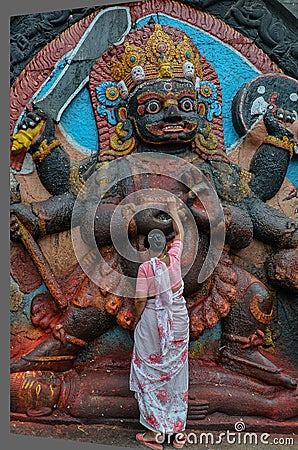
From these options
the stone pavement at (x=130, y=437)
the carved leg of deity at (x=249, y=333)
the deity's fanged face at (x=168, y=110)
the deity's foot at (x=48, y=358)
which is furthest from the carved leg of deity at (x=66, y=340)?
the deity's fanged face at (x=168, y=110)

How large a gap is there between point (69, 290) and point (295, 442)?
198 cm

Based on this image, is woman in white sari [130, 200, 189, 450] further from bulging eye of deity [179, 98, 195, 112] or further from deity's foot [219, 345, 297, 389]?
bulging eye of deity [179, 98, 195, 112]

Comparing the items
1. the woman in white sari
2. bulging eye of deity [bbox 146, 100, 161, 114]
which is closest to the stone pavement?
the woman in white sari

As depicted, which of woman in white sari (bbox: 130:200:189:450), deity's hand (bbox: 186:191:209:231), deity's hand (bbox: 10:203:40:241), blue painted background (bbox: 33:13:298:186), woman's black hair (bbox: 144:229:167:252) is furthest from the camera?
blue painted background (bbox: 33:13:298:186)

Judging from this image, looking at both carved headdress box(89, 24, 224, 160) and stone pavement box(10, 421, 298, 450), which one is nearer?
stone pavement box(10, 421, 298, 450)

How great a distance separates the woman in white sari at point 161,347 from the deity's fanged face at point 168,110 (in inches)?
35.4

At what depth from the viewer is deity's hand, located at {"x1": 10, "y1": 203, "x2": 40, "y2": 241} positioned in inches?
216

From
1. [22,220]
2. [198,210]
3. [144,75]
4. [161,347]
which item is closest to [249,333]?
[161,347]

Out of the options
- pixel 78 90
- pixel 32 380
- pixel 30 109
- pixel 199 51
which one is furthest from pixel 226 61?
pixel 32 380

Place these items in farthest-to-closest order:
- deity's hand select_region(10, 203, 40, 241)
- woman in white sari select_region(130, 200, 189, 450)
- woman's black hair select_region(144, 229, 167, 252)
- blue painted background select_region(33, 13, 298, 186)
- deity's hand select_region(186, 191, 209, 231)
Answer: blue painted background select_region(33, 13, 298, 186)
deity's hand select_region(10, 203, 40, 241)
deity's hand select_region(186, 191, 209, 231)
woman's black hair select_region(144, 229, 167, 252)
woman in white sari select_region(130, 200, 189, 450)

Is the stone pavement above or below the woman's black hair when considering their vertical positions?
below

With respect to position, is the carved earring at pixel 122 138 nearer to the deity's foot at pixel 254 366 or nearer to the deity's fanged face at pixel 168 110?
the deity's fanged face at pixel 168 110

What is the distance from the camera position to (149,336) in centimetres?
495

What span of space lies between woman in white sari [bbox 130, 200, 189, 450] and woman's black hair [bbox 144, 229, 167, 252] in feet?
0.34
